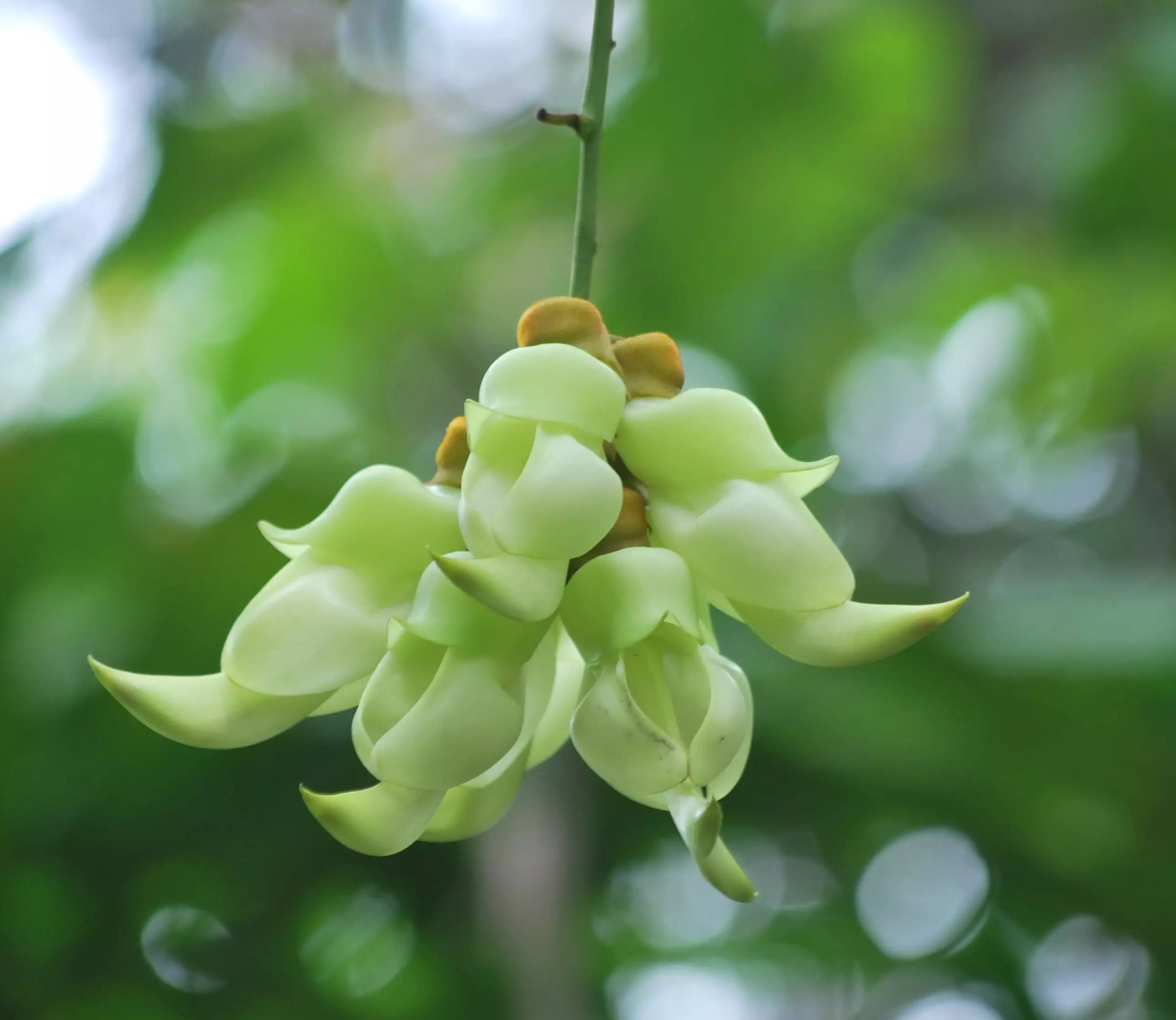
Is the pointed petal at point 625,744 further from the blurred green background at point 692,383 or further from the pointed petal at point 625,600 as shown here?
the blurred green background at point 692,383

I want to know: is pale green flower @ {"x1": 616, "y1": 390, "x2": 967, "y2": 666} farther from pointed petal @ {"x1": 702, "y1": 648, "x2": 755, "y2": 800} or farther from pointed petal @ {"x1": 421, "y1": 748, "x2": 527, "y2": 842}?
pointed petal @ {"x1": 421, "y1": 748, "x2": 527, "y2": 842}

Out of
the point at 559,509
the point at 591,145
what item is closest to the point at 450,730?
the point at 559,509

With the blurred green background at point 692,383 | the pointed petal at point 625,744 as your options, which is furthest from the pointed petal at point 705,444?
the blurred green background at point 692,383

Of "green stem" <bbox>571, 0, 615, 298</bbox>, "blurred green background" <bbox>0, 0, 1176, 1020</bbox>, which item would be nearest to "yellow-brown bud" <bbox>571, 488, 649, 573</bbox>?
"green stem" <bbox>571, 0, 615, 298</bbox>

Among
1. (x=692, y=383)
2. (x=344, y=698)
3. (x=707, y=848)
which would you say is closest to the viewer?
(x=707, y=848)

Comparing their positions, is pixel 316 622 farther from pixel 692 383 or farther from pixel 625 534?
pixel 692 383
